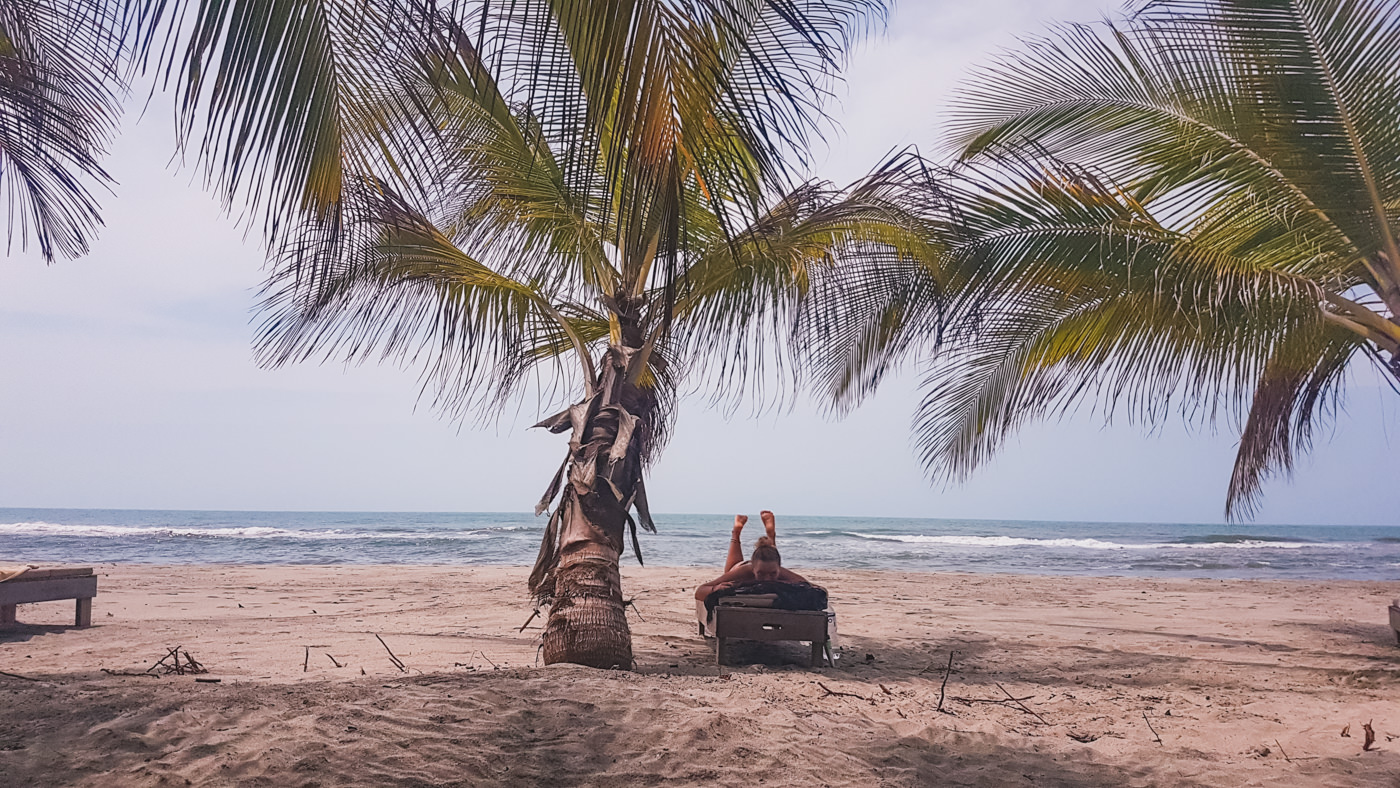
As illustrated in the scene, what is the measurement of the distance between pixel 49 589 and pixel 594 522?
→ 4.90 metres

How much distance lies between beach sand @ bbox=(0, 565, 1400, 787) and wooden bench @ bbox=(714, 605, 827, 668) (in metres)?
0.27

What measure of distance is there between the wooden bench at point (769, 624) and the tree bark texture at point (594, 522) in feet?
2.85

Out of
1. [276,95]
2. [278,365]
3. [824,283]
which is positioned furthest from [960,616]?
[276,95]

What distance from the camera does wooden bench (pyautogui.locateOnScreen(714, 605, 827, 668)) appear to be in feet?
20.7

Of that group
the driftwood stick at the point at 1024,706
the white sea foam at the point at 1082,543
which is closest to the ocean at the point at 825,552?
the white sea foam at the point at 1082,543

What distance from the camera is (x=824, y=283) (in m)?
6.98

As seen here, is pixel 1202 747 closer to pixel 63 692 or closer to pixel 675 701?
pixel 675 701

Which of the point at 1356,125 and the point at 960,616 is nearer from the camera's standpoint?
the point at 1356,125

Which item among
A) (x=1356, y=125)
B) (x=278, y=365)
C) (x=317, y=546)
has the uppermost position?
(x=1356, y=125)

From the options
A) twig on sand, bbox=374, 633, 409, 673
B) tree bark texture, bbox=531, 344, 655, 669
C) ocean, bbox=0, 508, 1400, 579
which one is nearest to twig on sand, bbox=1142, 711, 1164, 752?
tree bark texture, bbox=531, 344, 655, 669

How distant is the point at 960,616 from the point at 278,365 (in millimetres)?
8008

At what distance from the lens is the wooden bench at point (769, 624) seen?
20.7 feet

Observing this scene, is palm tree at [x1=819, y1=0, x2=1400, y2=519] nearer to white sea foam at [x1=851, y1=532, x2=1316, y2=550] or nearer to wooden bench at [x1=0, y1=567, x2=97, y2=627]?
wooden bench at [x1=0, y1=567, x2=97, y2=627]

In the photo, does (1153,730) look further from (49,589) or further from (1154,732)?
(49,589)
